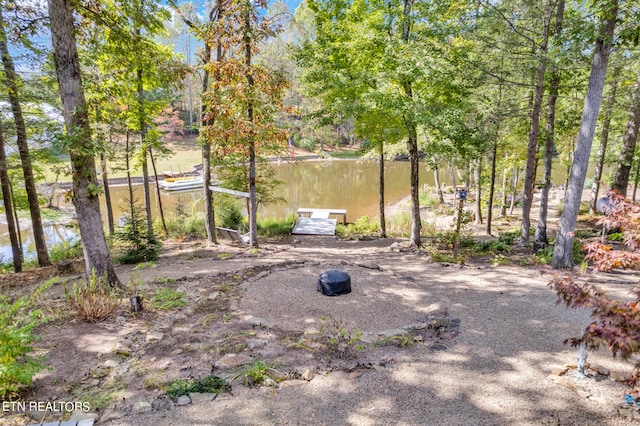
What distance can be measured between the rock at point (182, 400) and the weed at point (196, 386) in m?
0.04

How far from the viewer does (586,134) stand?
6.50 meters

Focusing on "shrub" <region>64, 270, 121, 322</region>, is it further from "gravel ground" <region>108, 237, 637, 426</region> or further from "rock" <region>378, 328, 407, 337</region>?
"rock" <region>378, 328, 407, 337</region>

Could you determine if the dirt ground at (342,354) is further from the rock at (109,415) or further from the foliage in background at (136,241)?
the foliage in background at (136,241)

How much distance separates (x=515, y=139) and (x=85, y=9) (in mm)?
12618

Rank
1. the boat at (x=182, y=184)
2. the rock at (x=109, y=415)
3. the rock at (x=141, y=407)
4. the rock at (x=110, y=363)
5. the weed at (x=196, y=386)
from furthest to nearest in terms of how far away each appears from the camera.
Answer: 1. the boat at (x=182, y=184)
2. the rock at (x=110, y=363)
3. the weed at (x=196, y=386)
4. the rock at (x=141, y=407)
5. the rock at (x=109, y=415)

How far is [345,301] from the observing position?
19.1 feet

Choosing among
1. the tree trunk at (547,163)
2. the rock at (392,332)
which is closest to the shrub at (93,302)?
the rock at (392,332)

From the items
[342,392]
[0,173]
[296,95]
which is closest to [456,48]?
[342,392]

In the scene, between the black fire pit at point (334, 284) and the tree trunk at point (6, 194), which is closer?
the black fire pit at point (334, 284)

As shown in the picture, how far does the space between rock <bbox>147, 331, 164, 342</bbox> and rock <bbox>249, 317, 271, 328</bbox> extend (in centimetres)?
117

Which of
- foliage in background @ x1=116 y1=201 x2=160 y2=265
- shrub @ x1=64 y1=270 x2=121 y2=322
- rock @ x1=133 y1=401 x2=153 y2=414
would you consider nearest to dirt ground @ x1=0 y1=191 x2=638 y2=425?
rock @ x1=133 y1=401 x2=153 y2=414

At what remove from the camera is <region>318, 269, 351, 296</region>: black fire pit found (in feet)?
19.6

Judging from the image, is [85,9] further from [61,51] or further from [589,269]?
[589,269]

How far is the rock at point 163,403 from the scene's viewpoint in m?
3.07
